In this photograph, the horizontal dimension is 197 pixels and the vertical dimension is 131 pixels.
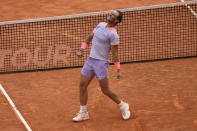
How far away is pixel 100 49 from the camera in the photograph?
284 inches

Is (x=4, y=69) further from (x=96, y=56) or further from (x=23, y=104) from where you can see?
(x=96, y=56)

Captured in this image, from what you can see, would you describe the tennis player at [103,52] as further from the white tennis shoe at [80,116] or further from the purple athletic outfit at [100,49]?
the white tennis shoe at [80,116]

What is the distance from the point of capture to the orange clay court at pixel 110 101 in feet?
24.6

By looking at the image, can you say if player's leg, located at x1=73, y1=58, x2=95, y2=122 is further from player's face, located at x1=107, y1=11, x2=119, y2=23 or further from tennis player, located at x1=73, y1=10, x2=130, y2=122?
player's face, located at x1=107, y1=11, x2=119, y2=23

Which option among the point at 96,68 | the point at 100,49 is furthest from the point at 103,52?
the point at 96,68

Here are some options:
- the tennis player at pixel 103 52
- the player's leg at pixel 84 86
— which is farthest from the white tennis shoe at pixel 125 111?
the player's leg at pixel 84 86

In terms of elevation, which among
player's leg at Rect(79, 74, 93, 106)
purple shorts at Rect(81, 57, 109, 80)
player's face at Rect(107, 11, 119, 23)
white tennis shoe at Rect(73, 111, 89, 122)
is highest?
player's face at Rect(107, 11, 119, 23)

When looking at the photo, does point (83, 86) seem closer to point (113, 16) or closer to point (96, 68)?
point (96, 68)

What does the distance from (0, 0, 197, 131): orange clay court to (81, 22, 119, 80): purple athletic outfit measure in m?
0.90

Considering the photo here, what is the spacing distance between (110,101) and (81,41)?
3739mm

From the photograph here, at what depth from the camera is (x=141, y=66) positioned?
1011 cm

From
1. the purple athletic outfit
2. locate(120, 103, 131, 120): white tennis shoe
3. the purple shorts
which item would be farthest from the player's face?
locate(120, 103, 131, 120): white tennis shoe

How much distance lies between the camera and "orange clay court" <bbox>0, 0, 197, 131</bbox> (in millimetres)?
7500

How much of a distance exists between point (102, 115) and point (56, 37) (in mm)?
4659
